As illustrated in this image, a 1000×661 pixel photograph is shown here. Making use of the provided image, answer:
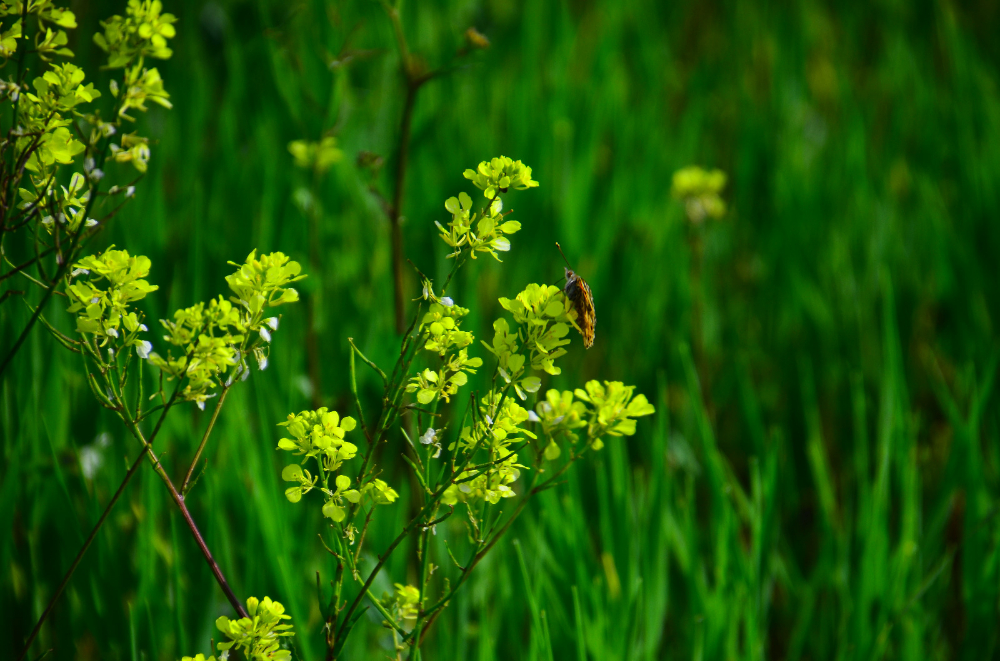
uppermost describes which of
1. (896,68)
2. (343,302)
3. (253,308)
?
(896,68)

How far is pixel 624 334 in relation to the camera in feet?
4.97

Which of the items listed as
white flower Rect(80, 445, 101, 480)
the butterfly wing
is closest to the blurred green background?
white flower Rect(80, 445, 101, 480)

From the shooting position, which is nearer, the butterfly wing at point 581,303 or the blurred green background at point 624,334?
the butterfly wing at point 581,303

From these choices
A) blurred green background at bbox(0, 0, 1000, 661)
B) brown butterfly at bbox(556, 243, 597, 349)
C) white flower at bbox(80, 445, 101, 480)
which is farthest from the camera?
white flower at bbox(80, 445, 101, 480)

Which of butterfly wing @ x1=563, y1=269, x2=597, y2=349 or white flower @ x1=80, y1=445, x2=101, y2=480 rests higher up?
butterfly wing @ x1=563, y1=269, x2=597, y2=349

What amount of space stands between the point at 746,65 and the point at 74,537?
2.34 metres

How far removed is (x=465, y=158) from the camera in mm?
1555

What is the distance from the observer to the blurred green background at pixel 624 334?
900 mm

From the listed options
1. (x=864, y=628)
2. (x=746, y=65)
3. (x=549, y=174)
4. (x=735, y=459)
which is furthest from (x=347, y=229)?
(x=746, y=65)

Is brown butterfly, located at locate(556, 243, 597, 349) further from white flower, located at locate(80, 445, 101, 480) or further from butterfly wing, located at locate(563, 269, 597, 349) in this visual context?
white flower, located at locate(80, 445, 101, 480)

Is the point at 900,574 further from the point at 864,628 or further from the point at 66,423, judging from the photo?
the point at 66,423

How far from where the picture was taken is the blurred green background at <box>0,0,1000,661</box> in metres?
0.90

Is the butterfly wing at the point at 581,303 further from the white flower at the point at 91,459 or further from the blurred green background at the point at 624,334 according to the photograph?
the white flower at the point at 91,459

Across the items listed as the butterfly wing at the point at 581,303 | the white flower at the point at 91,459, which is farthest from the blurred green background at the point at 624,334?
A: the butterfly wing at the point at 581,303
